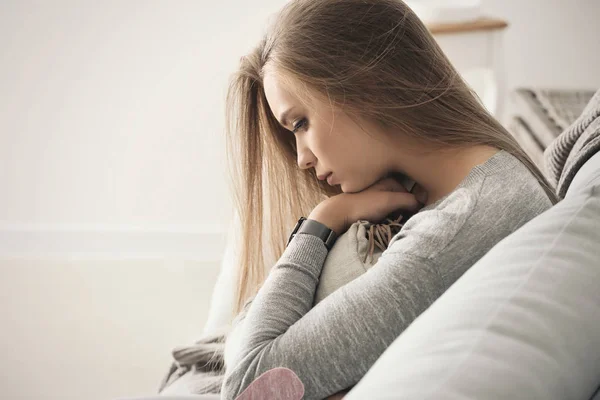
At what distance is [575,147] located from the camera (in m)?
1.14

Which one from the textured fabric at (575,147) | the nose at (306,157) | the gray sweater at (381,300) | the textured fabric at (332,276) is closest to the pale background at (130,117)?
the textured fabric at (332,276)

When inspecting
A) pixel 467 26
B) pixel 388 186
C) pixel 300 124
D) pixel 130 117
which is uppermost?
pixel 300 124

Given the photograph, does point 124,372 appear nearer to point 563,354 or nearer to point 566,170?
point 566,170

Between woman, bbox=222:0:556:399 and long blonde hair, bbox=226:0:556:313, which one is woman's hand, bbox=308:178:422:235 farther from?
long blonde hair, bbox=226:0:556:313

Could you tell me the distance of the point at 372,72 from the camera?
3.63 feet

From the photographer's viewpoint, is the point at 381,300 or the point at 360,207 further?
the point at 360,207

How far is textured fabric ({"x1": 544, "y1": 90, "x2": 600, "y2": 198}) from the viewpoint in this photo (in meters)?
1.08

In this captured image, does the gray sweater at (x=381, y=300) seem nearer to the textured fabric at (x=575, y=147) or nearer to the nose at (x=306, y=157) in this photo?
the textured fabric at (x=575, y=147)

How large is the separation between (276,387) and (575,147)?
62cm

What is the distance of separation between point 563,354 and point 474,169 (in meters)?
0.49

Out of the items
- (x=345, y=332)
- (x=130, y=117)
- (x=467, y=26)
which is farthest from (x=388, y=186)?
(x=130, y=117)

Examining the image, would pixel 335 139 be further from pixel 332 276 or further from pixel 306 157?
pixel 332 276

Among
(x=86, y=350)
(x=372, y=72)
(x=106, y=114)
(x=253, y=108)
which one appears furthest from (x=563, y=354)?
(x=106, y=114)

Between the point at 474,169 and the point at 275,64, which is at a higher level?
the point at 275,64
